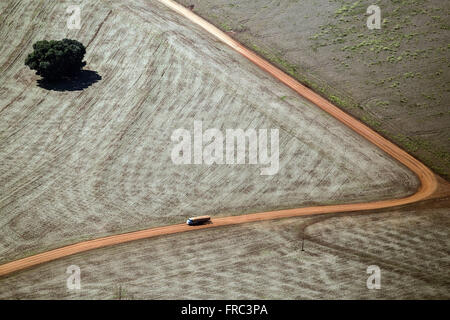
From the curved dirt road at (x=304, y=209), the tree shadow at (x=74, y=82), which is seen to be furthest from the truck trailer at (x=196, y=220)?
the tree shadow at (x=74, y=82)

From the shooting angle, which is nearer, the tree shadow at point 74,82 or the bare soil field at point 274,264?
the bare soil field at point 274,264

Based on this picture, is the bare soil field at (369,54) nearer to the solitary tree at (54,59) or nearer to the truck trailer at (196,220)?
the solitary tree at (54,59)

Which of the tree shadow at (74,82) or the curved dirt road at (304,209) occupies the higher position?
the tree shadow at (74,82)

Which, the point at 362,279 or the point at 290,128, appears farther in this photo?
the point at 290,128

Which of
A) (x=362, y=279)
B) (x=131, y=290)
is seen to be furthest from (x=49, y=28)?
(x=362, y=279)

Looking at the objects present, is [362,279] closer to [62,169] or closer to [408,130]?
[408,130]

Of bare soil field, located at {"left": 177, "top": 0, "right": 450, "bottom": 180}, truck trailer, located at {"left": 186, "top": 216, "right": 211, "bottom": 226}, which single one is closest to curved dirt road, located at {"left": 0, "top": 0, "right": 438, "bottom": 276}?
truck trailer, located at {"left": 186, "top": 216, "right": 211, "bottom": 226}
